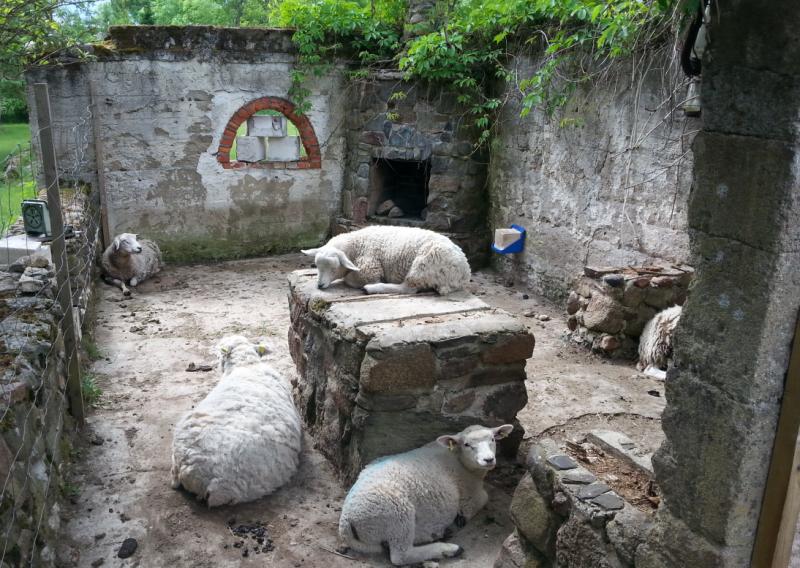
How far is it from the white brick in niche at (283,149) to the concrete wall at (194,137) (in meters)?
0.25

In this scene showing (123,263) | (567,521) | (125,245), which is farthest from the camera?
(123,263)

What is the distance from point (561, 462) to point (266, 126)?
839 centimetres

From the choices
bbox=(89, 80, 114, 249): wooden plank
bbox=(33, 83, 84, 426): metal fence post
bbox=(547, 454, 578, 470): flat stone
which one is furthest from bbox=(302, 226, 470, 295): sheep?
bbox=(89, 80, 114, 249): wooden plank

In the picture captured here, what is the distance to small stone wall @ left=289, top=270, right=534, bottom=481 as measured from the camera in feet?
14.0

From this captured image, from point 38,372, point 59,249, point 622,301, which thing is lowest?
point 622,301

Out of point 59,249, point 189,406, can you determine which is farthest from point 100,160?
point 189,406

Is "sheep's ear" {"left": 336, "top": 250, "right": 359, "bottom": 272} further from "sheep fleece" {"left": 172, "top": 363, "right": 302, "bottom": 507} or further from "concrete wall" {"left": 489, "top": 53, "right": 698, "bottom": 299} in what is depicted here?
"concrete wall" {"left": 489, "top": 53, "right": 698, "bottom": 299}

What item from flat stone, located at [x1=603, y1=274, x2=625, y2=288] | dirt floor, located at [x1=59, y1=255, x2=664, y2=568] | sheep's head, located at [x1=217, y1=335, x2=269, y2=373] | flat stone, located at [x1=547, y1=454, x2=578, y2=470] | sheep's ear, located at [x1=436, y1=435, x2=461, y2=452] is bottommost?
dirt floor, located at [x1=59, y1=255, x2=664, y2=568]

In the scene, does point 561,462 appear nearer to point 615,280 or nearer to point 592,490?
point 592,490

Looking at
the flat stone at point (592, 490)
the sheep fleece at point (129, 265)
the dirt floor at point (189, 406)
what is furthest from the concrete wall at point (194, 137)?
the flat stone at point (592, 490)

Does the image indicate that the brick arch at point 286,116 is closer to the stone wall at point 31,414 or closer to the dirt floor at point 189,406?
the dirt floor at point 189,406

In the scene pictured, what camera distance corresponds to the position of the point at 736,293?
84.8 inches

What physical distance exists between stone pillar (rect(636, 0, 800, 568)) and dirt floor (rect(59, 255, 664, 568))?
1641mm

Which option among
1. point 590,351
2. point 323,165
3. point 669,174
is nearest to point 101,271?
point 323,165
